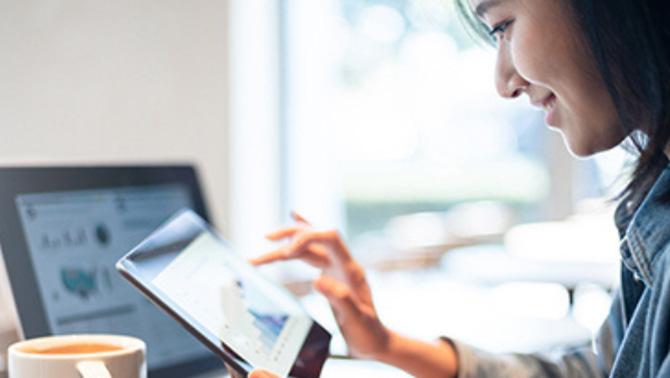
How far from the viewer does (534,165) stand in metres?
3.15

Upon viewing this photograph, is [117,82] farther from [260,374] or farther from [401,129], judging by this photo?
[401,129]

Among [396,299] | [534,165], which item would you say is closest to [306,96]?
[396,299]

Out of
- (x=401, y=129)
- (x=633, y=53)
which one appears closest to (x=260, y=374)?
(x=633, y=53)

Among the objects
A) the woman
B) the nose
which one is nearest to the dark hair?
the woman

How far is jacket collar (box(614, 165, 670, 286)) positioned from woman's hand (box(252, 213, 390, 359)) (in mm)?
300

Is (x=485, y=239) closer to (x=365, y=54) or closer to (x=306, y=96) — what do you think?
(x=365, y=54)

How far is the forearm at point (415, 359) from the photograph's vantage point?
103 cm

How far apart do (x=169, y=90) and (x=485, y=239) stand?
176 cm

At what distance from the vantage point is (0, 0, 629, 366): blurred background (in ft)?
4.45

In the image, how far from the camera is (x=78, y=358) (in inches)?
25.5

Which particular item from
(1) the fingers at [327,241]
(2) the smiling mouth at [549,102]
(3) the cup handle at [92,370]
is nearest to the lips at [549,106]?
(2) the smiling mouth at [549,102]

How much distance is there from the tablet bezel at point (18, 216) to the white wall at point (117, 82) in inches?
10.0

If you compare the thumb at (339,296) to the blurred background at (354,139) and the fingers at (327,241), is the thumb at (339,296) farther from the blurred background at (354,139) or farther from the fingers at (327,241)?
the blurred background at (354,139)

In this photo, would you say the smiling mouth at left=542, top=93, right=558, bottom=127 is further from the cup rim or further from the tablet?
the cup rim
